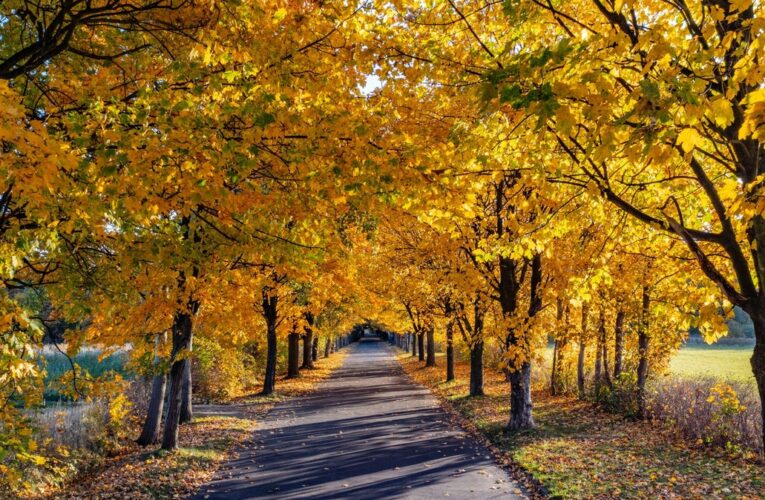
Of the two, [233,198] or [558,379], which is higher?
[233,198]

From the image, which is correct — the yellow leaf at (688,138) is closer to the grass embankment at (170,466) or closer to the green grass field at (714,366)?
the grass embankment at (170,466)

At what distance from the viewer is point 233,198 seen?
22.9ft

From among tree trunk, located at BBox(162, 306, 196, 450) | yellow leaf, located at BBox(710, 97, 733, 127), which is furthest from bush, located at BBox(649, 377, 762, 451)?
tree trunk, located at BBox(162, 306, 196, 450)

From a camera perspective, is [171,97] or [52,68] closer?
[171,97]

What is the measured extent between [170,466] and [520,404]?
809 centimetres

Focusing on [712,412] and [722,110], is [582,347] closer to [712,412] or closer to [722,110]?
[712,412]

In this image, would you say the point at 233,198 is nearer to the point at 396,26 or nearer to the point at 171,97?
the point at 171,97

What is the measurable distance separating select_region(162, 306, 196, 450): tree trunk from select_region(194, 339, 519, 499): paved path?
1.63m

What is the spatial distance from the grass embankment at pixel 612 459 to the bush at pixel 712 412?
0.40 meters

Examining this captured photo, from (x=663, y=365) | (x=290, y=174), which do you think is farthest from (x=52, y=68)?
(x=663, y=365)

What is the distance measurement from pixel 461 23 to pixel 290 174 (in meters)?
2.86

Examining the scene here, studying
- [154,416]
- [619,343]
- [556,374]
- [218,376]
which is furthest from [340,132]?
[218,376]

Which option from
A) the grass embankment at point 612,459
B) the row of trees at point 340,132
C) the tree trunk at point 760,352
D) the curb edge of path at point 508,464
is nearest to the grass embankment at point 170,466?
the row of trees at point 340,132

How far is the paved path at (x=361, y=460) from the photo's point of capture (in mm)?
8422
